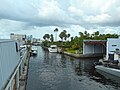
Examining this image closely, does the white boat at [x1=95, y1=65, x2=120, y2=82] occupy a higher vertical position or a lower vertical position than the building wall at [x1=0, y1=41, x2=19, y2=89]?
lower

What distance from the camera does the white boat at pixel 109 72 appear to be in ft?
117

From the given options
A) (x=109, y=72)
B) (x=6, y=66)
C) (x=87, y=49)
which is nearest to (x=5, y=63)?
(x=6, y=66)

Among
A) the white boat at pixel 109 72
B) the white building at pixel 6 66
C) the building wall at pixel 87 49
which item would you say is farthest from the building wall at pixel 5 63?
the building wall at pixel 87 49

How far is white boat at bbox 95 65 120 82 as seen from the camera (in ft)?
117

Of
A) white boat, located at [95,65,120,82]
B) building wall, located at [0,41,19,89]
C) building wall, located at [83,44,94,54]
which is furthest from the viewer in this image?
building wall, located at [83,44,94,54]

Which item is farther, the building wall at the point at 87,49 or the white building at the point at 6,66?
the building wall at the point at 87,49

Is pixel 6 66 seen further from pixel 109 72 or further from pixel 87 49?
pixel 87 49

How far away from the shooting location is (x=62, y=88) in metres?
27.7

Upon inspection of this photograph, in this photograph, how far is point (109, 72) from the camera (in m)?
38.6

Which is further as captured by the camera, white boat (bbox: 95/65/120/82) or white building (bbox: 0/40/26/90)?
white boat (bbox: 95/65/120/82)

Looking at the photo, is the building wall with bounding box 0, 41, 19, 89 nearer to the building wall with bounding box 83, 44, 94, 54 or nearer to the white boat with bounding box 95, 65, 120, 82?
the white boat with bounding box 95, 65, 120, 82

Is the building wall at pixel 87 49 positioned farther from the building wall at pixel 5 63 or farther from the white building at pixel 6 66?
the building wall at pixel 5 63

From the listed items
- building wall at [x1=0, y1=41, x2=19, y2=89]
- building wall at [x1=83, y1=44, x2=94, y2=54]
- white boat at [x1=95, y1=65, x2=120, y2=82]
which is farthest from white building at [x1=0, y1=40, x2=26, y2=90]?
building wall at [x1=83, y1=44, x2=94, y2=54]

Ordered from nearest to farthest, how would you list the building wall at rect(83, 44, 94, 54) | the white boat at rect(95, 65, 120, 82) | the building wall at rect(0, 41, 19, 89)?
the building wall at rect(0, 41, 19, 89)
the white boat at rect(95, 65, 120, 82)
the building wall at rect(83, 44, 94, 54)
